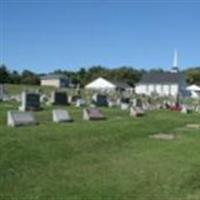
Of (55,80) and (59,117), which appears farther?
(55,80)

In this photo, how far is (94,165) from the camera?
12.6 m

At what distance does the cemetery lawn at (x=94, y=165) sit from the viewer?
9758 mm

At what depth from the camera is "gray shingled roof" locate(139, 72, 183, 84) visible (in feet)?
397

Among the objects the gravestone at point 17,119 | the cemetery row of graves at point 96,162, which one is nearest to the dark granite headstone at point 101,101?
the cemetery row of graves at point 96,162

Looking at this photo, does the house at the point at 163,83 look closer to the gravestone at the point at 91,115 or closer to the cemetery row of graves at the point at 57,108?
the cemetery row of graves at the point at 57,108

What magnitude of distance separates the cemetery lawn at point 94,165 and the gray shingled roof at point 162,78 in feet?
336

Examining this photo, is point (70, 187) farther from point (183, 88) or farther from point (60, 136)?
point (183, 88)

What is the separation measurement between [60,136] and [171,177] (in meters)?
6.54

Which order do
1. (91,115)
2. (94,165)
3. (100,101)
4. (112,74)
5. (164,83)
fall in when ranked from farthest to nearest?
(112,74)
(164,83)
(100,101)
(91,115)
(94,165)

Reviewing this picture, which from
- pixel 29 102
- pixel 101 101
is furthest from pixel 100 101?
pixel 29 102

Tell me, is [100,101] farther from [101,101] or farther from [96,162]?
[96,162]

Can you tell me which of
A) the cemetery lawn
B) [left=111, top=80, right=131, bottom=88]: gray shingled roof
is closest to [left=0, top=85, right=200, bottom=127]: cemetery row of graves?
the cemetery lawn

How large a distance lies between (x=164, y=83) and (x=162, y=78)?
1.39 metres

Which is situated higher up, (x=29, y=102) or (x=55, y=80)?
(x=55, y=80)
